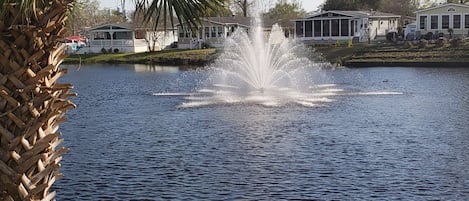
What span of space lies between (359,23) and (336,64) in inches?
658

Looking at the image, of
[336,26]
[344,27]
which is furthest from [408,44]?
[336,26]

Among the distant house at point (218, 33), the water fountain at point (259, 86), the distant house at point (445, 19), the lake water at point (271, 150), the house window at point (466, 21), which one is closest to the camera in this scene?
the lake water at point (271, 150)

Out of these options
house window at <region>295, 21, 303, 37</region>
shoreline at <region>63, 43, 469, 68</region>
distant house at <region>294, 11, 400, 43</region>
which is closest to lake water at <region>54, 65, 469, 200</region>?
shoreline at <region>63, 43, 469, 68</region>

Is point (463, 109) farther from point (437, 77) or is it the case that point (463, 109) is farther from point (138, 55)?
point (138, 55)

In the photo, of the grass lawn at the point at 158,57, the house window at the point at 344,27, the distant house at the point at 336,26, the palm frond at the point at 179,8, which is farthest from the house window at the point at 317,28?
the palm frond at the point at 179,8

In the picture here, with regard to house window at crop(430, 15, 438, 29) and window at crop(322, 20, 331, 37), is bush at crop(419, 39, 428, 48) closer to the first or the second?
house window at crop(430, 15, 438, 29)

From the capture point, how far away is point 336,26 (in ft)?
228

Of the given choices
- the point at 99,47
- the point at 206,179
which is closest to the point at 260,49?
the point at 206,179

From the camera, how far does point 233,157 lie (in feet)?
56.5

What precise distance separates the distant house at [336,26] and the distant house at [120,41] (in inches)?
745

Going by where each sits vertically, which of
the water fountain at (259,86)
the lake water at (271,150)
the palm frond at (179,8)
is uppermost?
the palm frond at (179,8)

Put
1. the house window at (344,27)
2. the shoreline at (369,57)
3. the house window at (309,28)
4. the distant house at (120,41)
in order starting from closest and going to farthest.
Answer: the shoreline at (369,57) → the house window at (344,27) → the house window at (309,28) → the distant house at (120,41)

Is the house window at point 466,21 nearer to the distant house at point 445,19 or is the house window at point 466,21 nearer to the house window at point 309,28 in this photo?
the distant house at point 445,19

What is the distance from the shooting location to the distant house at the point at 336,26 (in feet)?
225
